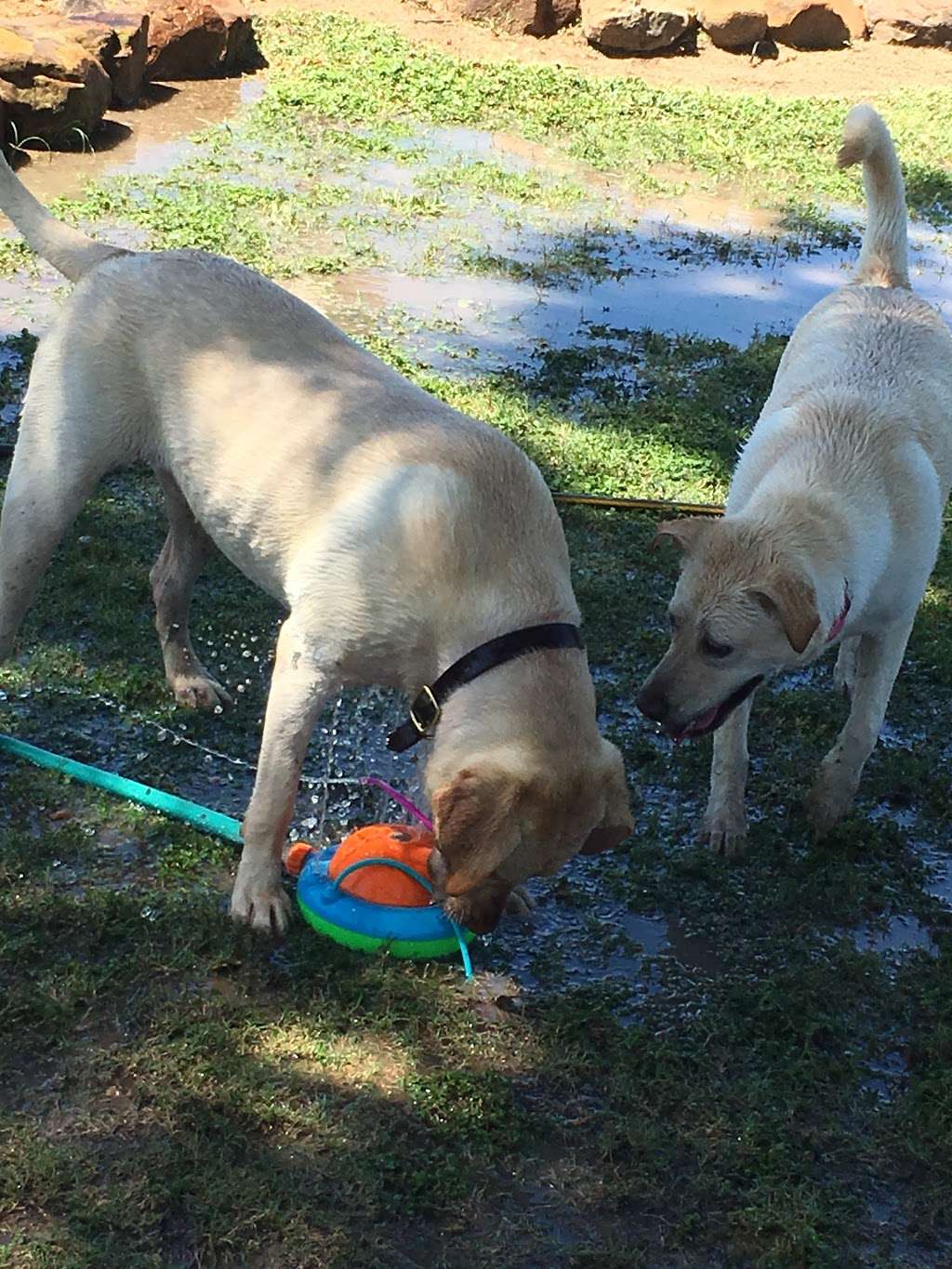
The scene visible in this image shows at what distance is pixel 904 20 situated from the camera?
18.6 metres

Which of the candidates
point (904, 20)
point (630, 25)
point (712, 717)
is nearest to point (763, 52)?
point (630, 25)

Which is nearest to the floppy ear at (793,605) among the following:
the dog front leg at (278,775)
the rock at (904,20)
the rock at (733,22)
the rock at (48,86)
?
the dog front leg at (278,775)

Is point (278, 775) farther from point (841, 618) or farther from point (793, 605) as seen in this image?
point (841, 618)

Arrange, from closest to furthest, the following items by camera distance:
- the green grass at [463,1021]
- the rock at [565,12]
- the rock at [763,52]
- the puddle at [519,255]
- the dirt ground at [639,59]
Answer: the green grass at [463,1021]
the puddle at [519,255]
the dirt ground at [639,59]
the rock at [565,12]
the rock at [763,52]

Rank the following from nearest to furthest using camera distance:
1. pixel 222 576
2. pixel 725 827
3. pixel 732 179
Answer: pixel 725 827
pixel 222 576
pixel 732 179

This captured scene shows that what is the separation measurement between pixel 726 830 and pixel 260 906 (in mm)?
1550

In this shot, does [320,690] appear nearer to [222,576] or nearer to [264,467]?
[264,467]

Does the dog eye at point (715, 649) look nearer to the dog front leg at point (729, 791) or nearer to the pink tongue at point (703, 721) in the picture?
the pink tongue at point (703, 721)

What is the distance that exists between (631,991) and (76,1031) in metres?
1.45

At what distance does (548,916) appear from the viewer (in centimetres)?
420

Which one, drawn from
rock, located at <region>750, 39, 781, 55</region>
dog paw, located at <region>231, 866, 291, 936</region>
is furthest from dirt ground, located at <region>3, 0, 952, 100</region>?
dog paw, located at <region>231, 866, 291, 936</region>

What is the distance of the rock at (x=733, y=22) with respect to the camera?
664 inches

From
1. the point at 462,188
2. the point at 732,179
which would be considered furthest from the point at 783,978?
the point at 732,179

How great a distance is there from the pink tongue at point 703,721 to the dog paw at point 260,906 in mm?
1265
